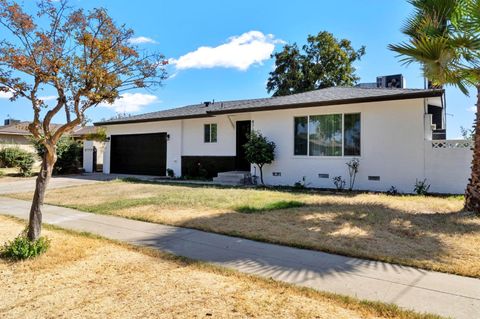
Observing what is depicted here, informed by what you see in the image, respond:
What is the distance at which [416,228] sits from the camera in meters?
6.60

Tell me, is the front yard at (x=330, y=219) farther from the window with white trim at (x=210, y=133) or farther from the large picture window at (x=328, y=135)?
the window with white trim at (x=210, y=133)

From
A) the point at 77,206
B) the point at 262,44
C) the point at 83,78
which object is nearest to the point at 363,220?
the point at 83,78

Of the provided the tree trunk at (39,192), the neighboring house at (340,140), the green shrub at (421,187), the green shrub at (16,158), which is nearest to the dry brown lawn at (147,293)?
the tree trunk at (39,192)

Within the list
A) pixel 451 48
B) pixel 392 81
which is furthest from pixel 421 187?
pixel 392 81

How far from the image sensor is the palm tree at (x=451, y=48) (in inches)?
298

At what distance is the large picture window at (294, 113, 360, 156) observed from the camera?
41.4ft

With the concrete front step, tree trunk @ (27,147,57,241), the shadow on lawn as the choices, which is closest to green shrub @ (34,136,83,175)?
the concrete front step

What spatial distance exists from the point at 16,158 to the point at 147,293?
78.3ft

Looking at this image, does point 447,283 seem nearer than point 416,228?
Yes

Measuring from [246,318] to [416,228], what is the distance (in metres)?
4.63

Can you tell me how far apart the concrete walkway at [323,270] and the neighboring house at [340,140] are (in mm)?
7597

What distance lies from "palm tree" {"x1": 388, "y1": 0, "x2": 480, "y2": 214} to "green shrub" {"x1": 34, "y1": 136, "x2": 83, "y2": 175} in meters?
19.4

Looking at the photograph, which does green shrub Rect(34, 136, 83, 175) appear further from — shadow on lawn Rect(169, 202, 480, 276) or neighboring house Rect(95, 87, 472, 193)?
shadow on lawn Rect(169, 202, 480, 276)

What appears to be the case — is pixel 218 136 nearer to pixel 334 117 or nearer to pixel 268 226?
pixel 334 117
